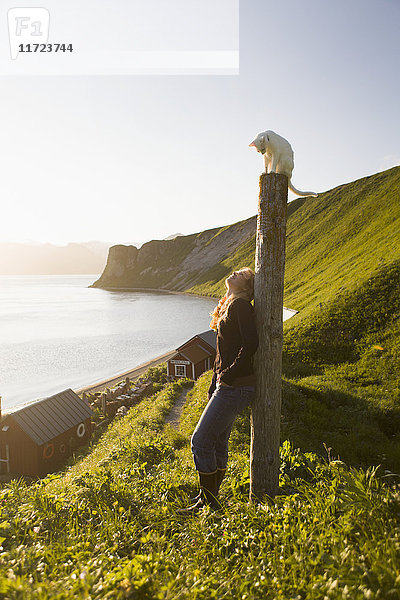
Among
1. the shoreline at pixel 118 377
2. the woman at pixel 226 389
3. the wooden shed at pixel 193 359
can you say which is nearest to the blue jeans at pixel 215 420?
the woman at pixel 226 389

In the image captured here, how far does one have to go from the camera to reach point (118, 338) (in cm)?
6178

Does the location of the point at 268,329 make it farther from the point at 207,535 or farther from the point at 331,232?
the point at 331,232

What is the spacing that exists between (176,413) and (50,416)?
786cm

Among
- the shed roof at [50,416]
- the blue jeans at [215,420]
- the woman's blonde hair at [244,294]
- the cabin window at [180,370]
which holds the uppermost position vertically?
the woman's blonde hair at [244,294]

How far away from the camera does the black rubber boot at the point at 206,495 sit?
4.53m

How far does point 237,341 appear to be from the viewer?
4.43 meters

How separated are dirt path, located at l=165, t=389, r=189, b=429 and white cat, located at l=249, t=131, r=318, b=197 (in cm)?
1222

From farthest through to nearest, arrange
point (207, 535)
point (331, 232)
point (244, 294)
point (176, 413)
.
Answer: point (331, 232), point (176, 413), point (244, 294), point (207, 535)

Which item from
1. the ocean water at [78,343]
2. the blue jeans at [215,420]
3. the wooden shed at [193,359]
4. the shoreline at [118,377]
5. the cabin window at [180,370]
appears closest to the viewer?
the blue jeans at [215,420]

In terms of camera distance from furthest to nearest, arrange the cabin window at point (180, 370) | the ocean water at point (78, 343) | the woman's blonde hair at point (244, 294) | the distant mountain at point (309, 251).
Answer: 1. the ocean water at point (78, 343)
2. the distant mountain at point (309, 251)
3. the cabin window at point (180, 370)
4. the woman's blonde hair at point (244, 294)

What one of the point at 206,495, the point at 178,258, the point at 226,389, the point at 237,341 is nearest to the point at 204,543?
the point at 206,495

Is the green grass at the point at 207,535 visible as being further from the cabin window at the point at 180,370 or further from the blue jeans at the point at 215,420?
the cabin window at the point at 180,370

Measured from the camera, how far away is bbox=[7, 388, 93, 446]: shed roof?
58.6ft

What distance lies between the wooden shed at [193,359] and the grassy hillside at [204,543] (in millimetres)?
25928
